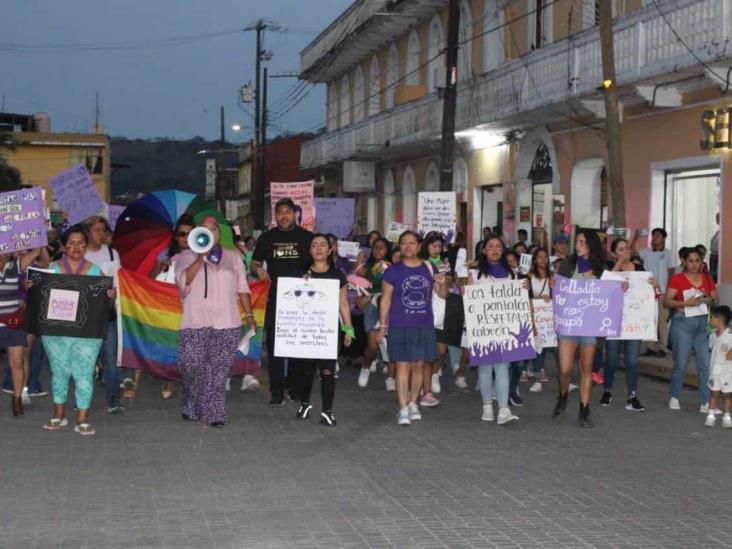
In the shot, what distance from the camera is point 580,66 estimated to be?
2323 cm

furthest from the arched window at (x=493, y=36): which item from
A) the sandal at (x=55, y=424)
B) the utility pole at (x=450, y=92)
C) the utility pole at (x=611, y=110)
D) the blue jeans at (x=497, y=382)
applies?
the sandal at (x=55, y=424)

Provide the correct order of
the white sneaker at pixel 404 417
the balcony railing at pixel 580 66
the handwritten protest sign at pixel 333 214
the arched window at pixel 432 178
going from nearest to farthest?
the white sneaker at pixel 404 417 < the balcony railing at pixel 580 66 < the handwritten protest sign at pixel 333 214 < the arched window at pixel 432 178

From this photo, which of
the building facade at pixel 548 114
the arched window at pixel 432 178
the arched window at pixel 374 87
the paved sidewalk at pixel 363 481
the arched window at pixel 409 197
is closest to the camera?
the paved sidewalk at pixel 363 481

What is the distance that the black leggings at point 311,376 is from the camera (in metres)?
12.1

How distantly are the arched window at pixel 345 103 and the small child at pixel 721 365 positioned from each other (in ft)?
121

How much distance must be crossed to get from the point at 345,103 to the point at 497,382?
1514 inches

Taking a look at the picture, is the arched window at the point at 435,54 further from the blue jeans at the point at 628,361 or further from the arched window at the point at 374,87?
the blue jeans at the point at 628,361

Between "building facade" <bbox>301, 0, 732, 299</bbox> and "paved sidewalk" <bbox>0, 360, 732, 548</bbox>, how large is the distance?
8.49 metres

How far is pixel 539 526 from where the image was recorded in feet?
25.9

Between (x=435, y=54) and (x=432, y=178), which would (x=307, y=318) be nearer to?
(x=432, y=178)

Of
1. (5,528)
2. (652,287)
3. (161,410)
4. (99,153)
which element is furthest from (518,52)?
(99,153)

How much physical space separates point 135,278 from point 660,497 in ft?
22.4

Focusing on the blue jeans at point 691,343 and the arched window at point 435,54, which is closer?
the blue jeans at point 691,343

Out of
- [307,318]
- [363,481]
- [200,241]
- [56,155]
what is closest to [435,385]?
[307,318]
